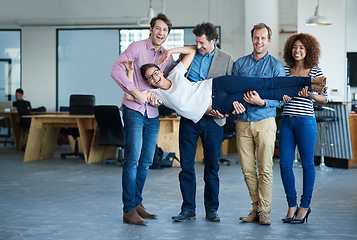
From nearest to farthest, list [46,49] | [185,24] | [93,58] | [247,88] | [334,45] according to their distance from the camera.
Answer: [247,88] < [334,45] < [185,24] < [93,58] < [46,49]

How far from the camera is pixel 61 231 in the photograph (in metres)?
3.58

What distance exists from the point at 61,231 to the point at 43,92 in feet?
32.7

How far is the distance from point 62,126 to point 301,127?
552 centimetres

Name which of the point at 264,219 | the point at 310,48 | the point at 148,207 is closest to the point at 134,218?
the point at 148,207

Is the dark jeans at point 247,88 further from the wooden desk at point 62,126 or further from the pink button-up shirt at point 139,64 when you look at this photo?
the wooden desk at point 62,126

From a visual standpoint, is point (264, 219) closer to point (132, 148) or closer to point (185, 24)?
point (132, 148)

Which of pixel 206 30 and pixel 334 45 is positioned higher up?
pixel 334 45

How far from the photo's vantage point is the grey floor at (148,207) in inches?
138

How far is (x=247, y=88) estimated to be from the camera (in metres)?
3.56

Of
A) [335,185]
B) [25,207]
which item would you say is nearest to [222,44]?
[335,185]

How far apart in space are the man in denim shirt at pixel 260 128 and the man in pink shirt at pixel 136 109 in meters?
0.63

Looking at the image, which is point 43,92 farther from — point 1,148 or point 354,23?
point 354,23

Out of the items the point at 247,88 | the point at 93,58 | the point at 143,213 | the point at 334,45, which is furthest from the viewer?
the point at 93,58

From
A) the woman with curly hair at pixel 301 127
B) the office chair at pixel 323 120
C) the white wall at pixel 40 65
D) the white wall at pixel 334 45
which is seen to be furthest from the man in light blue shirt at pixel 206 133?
the white wall at pixel 40 65
